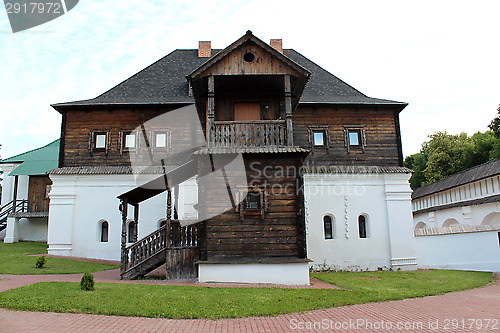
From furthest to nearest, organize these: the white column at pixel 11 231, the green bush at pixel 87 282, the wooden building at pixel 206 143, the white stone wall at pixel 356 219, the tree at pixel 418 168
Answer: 1. the tree at pixel 418 168
2. the white column at pixel 11 231
3. the white stone wall at pixel 356 219
4. the wooden building at pixel 206 143
5. the green bush at pixel 87 282

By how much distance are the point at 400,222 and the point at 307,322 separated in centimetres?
1396

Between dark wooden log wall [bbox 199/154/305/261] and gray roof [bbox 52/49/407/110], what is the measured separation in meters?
7.93

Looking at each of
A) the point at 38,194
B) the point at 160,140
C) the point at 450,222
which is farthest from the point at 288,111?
the point at 38,194

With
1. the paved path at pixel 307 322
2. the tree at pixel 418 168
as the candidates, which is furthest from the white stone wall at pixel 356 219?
the tree at pixel 418 168

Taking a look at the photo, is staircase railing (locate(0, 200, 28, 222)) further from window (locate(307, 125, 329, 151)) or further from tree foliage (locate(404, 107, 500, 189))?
tree foliage (locate(404, 107, 500, 189))

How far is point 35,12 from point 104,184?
15253mm

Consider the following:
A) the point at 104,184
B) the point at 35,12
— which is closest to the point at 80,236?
the point at 104,184

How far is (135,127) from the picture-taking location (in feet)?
69.4

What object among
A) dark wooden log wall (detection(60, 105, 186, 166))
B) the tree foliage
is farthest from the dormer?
the tree foliage

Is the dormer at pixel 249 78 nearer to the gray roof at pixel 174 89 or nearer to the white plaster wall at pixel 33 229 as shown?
the gray roof at pixel 174 89

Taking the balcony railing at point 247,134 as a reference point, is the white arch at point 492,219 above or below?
below

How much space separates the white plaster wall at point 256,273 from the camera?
42.6 ft

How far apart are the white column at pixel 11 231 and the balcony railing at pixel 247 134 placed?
70.0 feet

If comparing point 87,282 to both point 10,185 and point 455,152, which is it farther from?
point 455,152
